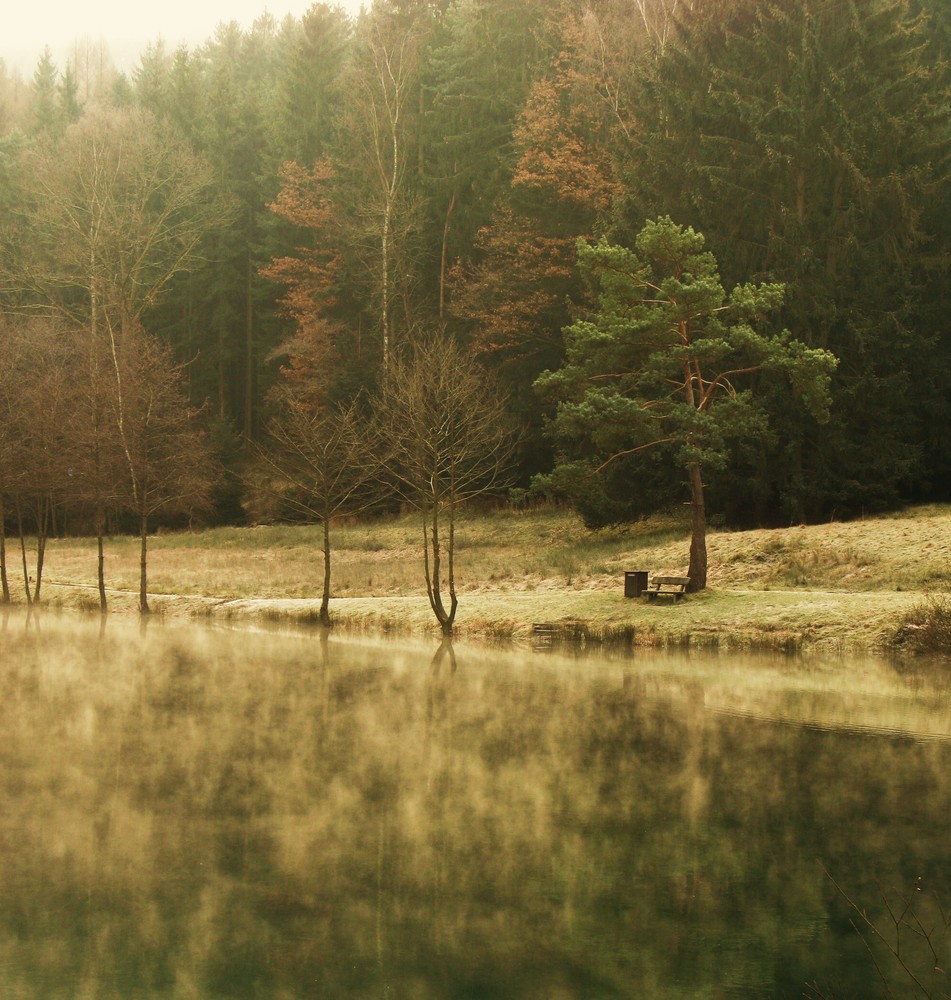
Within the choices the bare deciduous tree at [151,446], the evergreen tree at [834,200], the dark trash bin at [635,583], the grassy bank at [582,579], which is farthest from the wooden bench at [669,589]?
the bare deciduous tree at [151,446]

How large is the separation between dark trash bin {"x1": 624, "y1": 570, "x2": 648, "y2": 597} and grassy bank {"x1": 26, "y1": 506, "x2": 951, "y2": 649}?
1.60ft

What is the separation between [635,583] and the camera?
31500mm

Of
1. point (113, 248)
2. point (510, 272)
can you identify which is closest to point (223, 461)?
point (113, 248)

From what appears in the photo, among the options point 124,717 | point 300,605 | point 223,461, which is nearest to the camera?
point 124,717

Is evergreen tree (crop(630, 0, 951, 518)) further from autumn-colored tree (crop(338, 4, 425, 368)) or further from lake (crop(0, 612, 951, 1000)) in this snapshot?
lake (crop(0, 612, 951, 1000))

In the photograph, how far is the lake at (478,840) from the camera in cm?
877

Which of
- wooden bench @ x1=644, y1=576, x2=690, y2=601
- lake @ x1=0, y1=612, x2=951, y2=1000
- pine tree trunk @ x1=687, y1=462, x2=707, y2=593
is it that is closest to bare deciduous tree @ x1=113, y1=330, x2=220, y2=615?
wooden bench @ x1=644, y1=576, x2=690, y2=601

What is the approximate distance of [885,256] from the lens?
41.5 metres

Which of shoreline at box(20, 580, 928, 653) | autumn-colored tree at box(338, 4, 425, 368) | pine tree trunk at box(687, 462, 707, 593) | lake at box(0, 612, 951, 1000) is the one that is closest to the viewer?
lake at box(0, 612, 951, 1000)

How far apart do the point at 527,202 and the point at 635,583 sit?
26607 millimetres

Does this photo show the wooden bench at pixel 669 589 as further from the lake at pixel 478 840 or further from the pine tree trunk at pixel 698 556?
the lake at pixel 478 840

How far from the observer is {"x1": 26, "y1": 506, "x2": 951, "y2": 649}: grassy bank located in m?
27.9

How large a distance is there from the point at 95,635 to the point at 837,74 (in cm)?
2926

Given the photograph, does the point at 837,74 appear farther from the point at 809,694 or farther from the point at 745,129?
the point at 809,694
